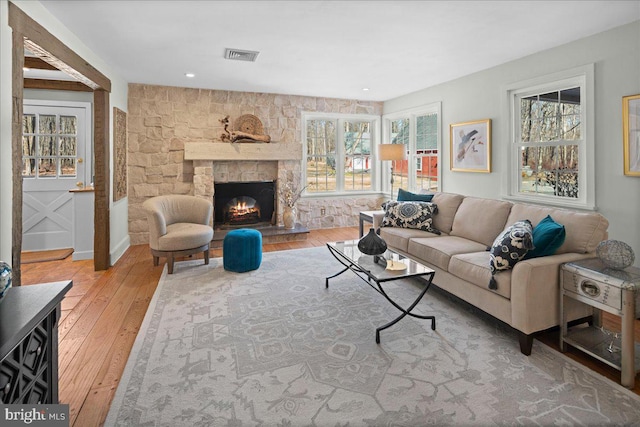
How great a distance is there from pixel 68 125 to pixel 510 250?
6097 millimetres

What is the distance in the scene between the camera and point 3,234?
7.45 feet

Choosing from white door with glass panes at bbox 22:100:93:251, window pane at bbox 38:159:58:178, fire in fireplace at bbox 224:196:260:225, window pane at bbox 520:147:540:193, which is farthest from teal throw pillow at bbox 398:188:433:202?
window pane at bbox 38:159:58:178

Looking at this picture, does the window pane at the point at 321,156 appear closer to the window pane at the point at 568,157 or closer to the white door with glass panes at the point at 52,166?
the white door with glass panes at the point at 52,166

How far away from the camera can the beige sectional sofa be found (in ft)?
7.68

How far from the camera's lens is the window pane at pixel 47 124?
525 centimetres

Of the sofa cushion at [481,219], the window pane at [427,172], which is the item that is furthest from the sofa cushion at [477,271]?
the window pane at [427,172]

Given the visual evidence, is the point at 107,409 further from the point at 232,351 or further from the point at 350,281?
the point at 350,281

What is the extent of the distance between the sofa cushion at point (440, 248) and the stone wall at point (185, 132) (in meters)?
3.30

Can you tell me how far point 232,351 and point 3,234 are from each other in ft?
5.41

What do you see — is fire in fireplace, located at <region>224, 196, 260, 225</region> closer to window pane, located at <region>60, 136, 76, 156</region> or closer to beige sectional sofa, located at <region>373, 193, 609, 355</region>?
window pane, located at <region>60, 136, 76, 156</region>

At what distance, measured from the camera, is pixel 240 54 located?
3.93 metres

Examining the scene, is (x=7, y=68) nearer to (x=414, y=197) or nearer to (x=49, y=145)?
(x=49, y=145)

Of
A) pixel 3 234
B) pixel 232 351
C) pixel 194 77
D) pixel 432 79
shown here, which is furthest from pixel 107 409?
pixel 432 79

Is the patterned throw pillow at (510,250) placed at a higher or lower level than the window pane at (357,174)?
lower
